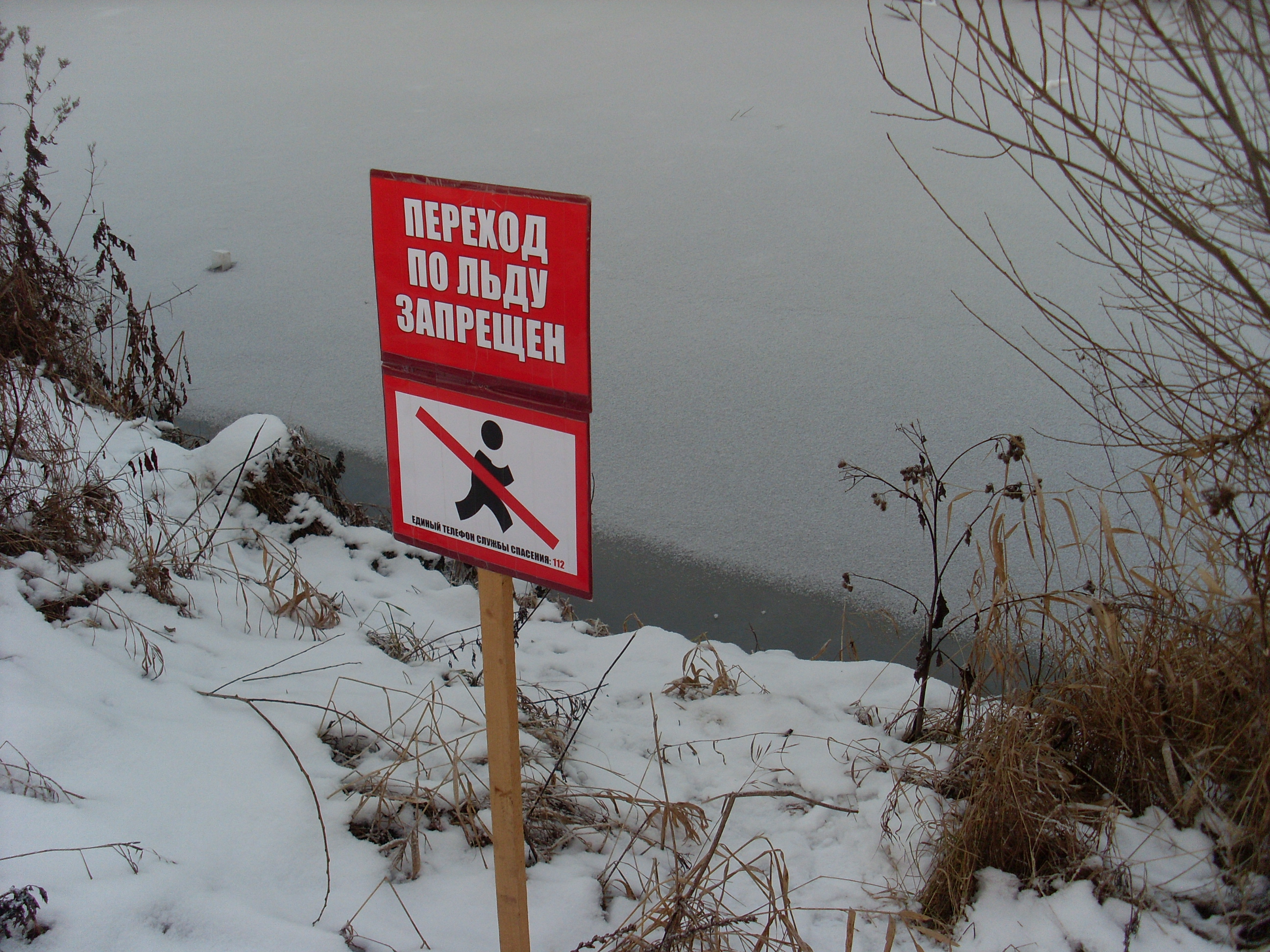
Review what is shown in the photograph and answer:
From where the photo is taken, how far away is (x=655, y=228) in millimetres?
4723

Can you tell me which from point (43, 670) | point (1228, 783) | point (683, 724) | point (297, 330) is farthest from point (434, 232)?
point (297, 330)

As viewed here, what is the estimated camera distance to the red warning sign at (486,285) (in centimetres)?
110

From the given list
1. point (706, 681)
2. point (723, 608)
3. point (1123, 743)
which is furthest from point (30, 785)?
point (1123, 743)

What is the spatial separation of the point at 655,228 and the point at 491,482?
3704mm

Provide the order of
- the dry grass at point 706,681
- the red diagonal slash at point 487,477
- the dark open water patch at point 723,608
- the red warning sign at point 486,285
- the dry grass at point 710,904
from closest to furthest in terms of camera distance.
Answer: the red warning sign at point 486,285 → the red diagonal slash at point 487,477 → the dry grass at point 710,904 → the dry grass at point 706,681 → the dark open water patch at point 723,608

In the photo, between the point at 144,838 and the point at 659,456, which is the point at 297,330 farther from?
the point at 144,838

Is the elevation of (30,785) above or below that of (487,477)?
below

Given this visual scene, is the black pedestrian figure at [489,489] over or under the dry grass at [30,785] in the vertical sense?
over

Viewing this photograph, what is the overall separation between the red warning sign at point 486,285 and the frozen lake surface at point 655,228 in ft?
5.41

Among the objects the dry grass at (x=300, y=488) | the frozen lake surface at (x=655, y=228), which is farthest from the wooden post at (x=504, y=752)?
the dry grass at (x=300, y=488)

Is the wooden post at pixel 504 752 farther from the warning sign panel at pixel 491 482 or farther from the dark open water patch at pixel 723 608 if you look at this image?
the dark open water patch at pixel 723 608

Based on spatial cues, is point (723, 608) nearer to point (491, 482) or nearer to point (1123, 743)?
point (1123, 743)

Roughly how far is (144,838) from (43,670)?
48cm

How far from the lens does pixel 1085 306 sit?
385 centimetres
